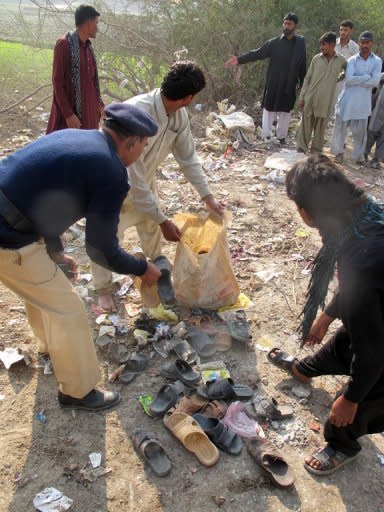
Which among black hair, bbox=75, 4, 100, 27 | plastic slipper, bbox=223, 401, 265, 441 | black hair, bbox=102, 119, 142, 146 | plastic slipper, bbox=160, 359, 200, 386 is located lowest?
plastic slipper, bbox=223, 401, 265, 441

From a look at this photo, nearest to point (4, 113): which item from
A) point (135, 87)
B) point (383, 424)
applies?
point (135, 87)

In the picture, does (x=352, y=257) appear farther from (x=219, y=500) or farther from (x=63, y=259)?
(x=63, y=259)

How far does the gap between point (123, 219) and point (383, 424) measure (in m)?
2.20

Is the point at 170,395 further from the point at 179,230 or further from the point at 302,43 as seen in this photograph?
the point at 302,43

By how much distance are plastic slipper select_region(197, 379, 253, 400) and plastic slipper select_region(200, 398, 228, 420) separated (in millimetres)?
59

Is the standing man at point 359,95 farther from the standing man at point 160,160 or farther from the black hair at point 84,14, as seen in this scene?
the standing man at point 160,160

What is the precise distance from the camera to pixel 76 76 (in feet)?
13.9

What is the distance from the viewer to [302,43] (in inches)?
294

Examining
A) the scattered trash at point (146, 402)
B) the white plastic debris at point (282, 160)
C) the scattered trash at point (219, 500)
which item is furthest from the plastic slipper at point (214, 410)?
the white plastic debris at point (282, 160)

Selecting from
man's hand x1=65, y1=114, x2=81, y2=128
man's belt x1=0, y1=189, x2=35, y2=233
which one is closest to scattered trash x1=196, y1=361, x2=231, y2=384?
man's belt x1=0, y1=189, x2=35, y2=233

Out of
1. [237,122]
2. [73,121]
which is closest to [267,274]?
[73,121]

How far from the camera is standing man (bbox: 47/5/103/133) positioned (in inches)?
163

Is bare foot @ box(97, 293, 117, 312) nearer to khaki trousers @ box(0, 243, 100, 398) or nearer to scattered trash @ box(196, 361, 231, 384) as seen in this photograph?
scattered trash @ box(196, 361, 231, 384)

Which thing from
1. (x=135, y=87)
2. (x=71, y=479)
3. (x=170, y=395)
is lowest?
(x=71, y=479)
